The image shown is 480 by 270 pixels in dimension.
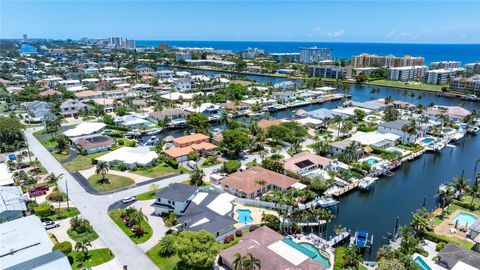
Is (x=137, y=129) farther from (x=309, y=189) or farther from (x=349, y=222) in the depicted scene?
(x=349, y=222)

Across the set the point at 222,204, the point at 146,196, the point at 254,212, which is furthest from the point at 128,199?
the point at 254,212

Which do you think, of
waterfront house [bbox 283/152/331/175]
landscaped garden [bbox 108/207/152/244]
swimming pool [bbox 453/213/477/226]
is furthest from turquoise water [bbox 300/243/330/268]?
swimming pool [bbox 453/213/477/226]

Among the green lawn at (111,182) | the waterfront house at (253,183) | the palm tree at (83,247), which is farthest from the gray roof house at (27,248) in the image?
the waterfront house at (253,183)

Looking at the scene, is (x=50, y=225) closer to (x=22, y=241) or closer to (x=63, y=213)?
(x=63, y=213)

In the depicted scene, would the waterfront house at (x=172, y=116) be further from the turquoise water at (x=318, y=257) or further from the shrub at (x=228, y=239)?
the turquoise water at (x=318, y=257)

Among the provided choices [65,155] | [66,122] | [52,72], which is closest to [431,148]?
[65,155]

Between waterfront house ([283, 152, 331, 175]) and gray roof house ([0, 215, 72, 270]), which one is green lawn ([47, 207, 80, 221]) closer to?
gray roof house ([0, 215, 72, 270])
